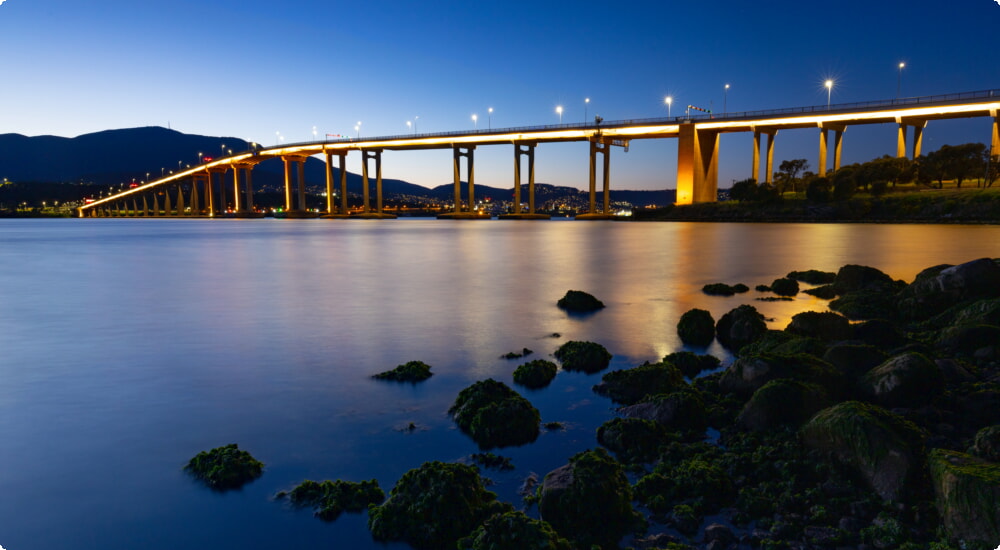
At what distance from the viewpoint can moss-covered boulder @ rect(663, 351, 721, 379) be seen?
306 inches

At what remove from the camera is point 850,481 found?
164 inches

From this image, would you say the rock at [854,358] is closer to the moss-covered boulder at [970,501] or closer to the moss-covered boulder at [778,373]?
the moss-covered boulder at [778,373]

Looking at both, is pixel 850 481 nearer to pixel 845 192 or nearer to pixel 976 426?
pixel 976 426

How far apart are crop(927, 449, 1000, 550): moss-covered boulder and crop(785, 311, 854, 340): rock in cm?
508

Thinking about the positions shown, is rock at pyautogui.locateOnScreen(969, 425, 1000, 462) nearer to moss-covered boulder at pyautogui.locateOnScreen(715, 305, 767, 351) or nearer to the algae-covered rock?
moss-covered boulder at pyautogui.locateOnScreen(715, 305, 767, 351)

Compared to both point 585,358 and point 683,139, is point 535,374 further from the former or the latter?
point 683,139

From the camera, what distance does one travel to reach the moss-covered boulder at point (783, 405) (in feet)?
16.9

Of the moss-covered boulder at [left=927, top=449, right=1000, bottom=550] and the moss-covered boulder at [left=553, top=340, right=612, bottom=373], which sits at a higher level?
the moss-covered boulder at [left=927, top=449, right=1000, bottom=550]

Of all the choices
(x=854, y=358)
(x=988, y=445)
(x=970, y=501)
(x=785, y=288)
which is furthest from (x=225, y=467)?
(x=785, y=288)

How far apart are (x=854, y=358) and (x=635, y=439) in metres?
3.11

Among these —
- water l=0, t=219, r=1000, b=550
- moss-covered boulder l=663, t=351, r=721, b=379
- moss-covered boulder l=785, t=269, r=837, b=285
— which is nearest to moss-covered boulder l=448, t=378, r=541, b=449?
water l=0, t=219, r=1000, b=550

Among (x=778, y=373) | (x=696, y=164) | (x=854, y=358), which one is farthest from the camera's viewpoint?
(x=696, y=164)

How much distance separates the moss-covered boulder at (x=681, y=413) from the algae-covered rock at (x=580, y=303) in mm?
7438

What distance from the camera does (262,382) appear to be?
7.70 meters
